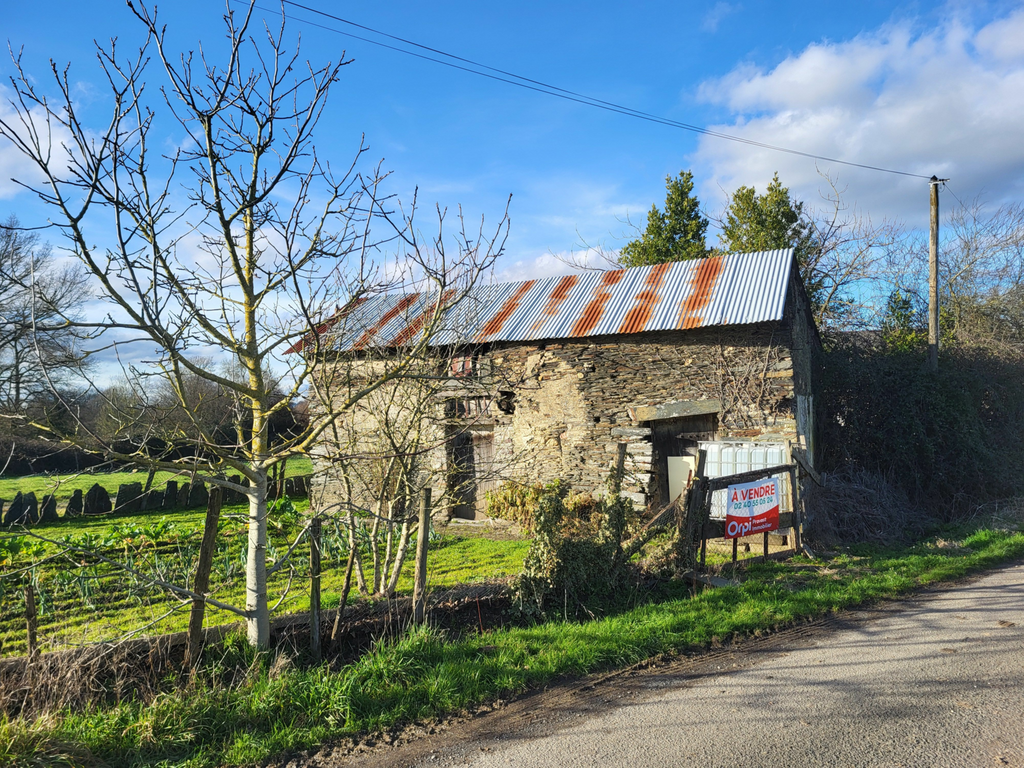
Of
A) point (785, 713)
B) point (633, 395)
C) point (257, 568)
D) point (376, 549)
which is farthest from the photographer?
point (633, 395)

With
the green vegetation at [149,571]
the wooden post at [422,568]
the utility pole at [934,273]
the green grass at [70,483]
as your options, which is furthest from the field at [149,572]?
the utility pole at [934,273]

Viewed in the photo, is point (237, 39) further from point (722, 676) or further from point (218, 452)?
point (722, 676)

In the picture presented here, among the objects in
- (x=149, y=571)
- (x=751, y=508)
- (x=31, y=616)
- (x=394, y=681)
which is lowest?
(x=394, y=681)

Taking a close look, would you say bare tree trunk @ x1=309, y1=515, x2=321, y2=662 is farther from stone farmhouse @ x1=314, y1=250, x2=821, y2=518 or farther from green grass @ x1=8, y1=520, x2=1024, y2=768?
stone farmhouse @ x1=314, y1=250, x2=821, y2=518

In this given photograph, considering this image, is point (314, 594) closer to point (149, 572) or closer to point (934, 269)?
point (149, 572)

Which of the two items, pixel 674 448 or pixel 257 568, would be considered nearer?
pixel 257 568

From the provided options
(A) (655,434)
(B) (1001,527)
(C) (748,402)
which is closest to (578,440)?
(A) (655,434)

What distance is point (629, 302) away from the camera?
12.7 meters

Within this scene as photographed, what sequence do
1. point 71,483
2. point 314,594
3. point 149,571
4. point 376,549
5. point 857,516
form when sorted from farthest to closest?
point 71,483 → point 857,516 → point 149,571 → point 376,549 → point 314,594

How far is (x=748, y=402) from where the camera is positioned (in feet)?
35.8

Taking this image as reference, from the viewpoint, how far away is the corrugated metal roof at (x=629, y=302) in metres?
11.3

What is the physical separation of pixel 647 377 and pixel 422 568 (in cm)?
706

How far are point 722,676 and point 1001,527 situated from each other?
8784 millimetres

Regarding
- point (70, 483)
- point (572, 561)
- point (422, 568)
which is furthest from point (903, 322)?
point (70, 483)
